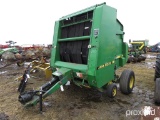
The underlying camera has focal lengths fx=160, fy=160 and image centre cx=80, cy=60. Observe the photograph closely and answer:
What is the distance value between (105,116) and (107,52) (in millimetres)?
1407

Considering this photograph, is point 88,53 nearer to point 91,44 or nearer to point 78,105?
point 91,44

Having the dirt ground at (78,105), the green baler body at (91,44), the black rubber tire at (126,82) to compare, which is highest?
the green baler body at (91,44)

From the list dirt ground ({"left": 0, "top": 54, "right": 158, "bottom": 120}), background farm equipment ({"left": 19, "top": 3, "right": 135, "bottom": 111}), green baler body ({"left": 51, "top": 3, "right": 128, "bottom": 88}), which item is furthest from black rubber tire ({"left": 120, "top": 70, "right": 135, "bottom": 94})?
green baler body ({"left": 51, "top": 3, "right": 128, "bottom": 88})

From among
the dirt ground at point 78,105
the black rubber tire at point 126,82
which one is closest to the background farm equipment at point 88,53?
the black rubber tire at point 126,82

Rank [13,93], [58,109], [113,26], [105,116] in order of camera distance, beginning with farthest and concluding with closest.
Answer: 1. [13,93]
2. [113,26]
3. [58,109]
4. [105,116]

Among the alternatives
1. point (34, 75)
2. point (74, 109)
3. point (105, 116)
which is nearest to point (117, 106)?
point (105, 116)

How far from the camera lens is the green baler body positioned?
3.46 m

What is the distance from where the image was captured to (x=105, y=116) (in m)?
3.21

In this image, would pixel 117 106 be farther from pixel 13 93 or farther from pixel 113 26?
pixel 13 93

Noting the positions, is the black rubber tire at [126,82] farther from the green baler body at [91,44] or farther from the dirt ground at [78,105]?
the green baler body at [91,44]

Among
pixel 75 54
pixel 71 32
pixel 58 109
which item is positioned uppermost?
pixel 71 32

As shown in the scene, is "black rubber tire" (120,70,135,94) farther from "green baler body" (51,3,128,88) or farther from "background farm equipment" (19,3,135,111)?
"green baler body" (51,3,128,88)

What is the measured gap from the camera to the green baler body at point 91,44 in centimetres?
346

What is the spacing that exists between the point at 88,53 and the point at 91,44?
0.22 m
